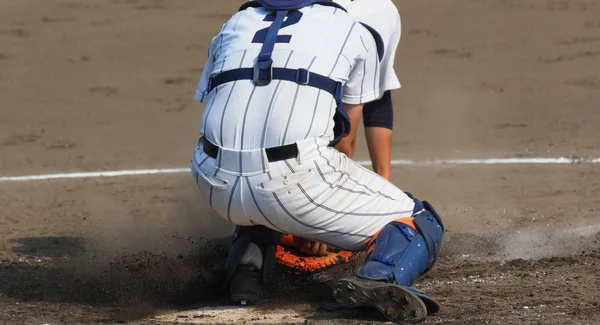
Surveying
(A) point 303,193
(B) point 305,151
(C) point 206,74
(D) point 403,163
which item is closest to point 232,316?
(A) point 303,193

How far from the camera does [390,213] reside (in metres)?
3.85

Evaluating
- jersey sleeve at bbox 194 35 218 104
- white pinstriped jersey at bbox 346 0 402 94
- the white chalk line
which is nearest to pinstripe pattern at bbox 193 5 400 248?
jersey sleeve at bbox 194 35 218 104

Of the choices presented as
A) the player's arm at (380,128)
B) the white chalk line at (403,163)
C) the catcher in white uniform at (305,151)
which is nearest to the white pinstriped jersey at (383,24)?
the player's arm at (380,128)

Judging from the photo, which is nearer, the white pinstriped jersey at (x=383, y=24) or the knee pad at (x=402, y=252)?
the knee pad at (x=402, y=252)

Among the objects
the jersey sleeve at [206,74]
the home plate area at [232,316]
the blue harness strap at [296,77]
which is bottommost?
the home plate area at [232,316]

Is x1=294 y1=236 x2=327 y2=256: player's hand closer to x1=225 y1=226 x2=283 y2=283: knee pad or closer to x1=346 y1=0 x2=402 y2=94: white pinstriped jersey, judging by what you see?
x1=225 y1=226 x2=283 y2=283: knee pad

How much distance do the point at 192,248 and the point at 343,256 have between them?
0.75m

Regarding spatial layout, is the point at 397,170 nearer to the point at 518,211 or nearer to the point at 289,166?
the point at 518,211

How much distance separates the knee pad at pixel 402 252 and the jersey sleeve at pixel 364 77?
1.61 feet

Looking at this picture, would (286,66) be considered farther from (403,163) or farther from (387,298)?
(403,163)

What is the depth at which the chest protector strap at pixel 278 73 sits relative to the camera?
366 centimetres

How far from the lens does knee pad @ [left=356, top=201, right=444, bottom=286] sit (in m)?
3.66

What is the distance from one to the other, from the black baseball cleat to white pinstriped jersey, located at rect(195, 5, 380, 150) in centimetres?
54

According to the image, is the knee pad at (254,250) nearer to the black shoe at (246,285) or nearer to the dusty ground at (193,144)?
the black shoe at (246,285)
